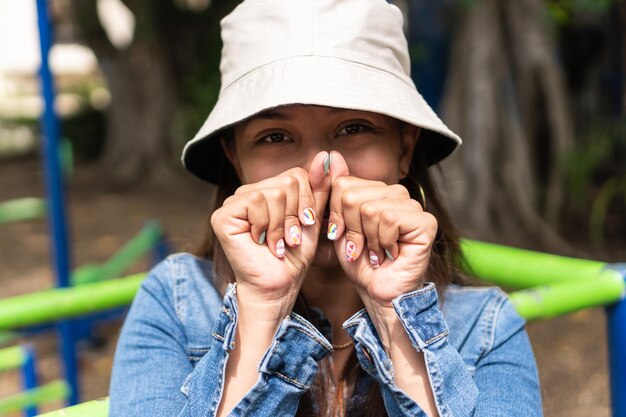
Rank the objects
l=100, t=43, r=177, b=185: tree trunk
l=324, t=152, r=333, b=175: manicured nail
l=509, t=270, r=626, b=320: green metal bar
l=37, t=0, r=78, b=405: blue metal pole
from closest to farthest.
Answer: l=324, t=152, r=333, b=175: manicured nail
l=509, t=270, r=626, b=320: green metal bar
l=37, t=0, r=78, b=405: blue metal pole
l=100, t=43, r=177, b=185: tree trunk

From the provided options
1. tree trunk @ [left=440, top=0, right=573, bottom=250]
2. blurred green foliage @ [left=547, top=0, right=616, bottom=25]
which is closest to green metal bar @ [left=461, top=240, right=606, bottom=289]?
blurred green foliage @ [left=547, top=0, right=616, bottom=25]

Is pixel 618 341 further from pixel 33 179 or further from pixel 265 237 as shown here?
pixel 33 179

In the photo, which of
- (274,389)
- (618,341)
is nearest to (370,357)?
(274,389)

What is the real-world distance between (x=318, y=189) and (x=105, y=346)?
11.8 feet

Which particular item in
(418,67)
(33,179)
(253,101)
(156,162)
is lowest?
(33,179)

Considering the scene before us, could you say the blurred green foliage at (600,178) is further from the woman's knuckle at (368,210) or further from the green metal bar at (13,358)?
the woman's knuckle at (368,210)

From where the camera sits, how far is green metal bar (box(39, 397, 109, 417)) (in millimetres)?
1226

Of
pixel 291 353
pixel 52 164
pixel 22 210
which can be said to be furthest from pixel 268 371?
pixel 22 210

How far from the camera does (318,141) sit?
4.51 feet

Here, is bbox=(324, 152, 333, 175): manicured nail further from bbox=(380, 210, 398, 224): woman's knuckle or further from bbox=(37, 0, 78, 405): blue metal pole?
bbox=(37, 0, 78, 405): blue metal pole

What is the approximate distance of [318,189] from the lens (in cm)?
128

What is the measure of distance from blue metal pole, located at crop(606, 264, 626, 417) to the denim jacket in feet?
0.93

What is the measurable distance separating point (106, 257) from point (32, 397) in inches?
158

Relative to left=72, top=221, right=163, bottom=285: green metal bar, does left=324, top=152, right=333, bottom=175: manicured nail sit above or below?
above
